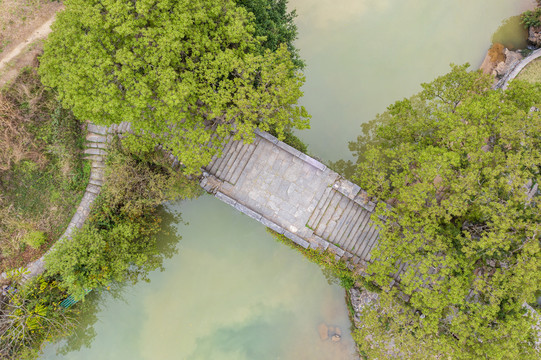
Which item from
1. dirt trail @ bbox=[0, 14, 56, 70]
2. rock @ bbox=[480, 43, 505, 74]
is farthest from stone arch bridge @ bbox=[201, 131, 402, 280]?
rock @ bbox=[480, 43, 505, 74]

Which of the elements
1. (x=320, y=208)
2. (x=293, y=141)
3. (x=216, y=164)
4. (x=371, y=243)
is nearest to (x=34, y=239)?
(x=216, y=164)

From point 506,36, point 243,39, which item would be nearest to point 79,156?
point 243,39

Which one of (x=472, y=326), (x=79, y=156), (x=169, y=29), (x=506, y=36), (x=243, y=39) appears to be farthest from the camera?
(x=506, y=36)

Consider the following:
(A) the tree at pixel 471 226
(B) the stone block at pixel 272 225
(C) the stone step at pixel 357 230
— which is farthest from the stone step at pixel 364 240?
(B) the stone block at pixel 272 225

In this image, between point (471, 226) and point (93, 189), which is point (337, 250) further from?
point (93, 189)

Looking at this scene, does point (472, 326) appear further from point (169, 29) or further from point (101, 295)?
point (101, 295)
